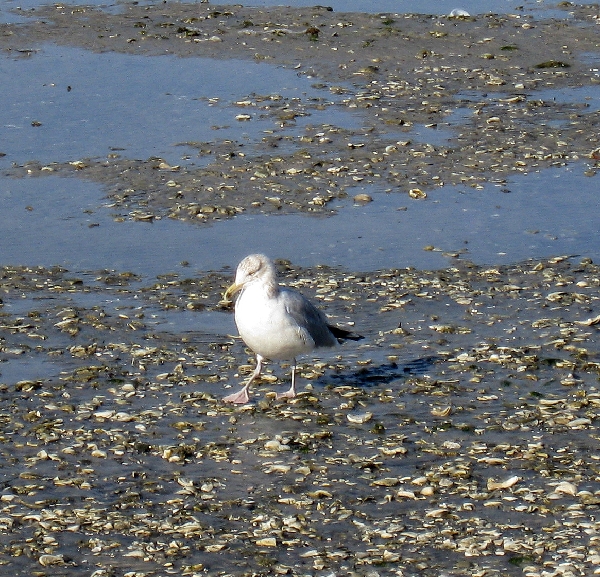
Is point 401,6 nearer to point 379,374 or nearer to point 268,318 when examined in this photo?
point 379,374

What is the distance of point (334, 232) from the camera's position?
10.9 metres

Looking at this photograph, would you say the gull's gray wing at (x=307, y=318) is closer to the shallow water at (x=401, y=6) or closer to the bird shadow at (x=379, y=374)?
the bird shadow at (x=379, y=374)

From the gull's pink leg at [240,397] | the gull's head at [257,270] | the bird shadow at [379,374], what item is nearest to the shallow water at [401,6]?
the bird shadow at [379,374]

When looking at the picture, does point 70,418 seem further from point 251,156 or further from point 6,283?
point 251,156

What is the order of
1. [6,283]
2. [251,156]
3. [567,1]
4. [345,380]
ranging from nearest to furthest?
[345,380] → [6,283] → [251,156] → [567,1]

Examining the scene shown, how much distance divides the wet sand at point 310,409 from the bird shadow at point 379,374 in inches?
Result: 0.7

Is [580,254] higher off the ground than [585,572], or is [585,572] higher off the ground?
[580,254]

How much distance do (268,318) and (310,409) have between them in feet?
2.17

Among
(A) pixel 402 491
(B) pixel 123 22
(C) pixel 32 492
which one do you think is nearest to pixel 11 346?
(C) pixel 32 492

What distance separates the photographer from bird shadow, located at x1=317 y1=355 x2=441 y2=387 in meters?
8.12

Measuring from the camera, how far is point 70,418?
7.55 meters

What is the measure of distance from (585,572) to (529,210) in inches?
243

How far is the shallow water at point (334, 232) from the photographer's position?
1032 centimetres

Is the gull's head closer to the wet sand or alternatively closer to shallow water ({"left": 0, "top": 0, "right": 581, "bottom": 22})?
the wet sand
